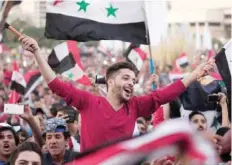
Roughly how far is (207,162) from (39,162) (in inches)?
86.9

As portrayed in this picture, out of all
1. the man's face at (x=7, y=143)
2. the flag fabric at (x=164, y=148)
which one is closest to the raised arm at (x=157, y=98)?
the man's face at (x=7, y=143)

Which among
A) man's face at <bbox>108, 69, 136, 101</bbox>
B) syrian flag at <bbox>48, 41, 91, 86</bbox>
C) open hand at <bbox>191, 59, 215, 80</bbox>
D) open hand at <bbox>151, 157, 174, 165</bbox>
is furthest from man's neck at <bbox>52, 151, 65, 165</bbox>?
syrian flag at <bbox>48, 41, 91, 86</bbox>

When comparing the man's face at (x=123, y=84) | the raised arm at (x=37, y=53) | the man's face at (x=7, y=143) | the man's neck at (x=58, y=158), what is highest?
the raised arm at (x=37, y=53)

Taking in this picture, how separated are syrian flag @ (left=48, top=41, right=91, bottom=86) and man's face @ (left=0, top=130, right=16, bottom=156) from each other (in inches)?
114

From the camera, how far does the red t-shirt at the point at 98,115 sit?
5.14 metres

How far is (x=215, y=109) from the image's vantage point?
8.01 m

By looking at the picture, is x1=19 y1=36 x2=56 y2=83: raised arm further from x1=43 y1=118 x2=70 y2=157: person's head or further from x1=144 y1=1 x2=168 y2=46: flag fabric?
x1=144 y1=1 x2=168 y2=46: flag fabric

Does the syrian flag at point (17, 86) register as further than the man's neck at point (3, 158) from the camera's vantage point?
Yes

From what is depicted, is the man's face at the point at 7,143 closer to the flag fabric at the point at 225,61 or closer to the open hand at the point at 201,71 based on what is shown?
the open hand at the point at 201,71

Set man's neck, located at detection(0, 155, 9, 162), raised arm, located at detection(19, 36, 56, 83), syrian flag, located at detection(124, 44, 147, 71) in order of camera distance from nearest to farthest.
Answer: raised arm, located at detection(19, 36, 56, 83)
man's neck, located at detection(0, 155, 9, 162)
syrian flag, located at detection(124, 44, 147, 71)

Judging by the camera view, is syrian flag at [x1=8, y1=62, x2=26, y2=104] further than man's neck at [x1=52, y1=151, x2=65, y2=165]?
Yes

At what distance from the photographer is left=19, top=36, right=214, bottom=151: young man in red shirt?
5137 mm

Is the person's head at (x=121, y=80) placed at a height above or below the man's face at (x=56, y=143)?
above

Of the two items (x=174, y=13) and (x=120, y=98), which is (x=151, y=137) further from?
(x=174, y=13)
